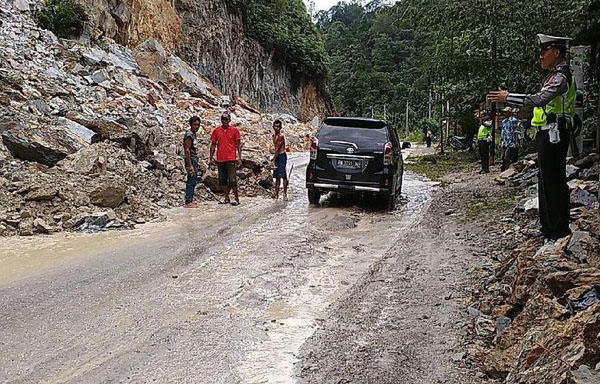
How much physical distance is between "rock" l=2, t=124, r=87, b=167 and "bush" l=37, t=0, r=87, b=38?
9.97m

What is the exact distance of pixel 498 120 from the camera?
2153cm

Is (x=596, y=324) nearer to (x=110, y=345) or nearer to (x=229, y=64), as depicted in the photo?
(x=110, y=345)

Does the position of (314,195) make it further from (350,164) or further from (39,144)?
(39,144)

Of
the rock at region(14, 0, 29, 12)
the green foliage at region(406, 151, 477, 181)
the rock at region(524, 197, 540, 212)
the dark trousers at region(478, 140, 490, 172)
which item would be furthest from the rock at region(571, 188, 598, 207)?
the rock at region(14, 0, 29, 12)

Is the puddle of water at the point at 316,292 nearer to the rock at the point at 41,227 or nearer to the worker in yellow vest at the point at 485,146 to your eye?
the rock at the point at 41,227

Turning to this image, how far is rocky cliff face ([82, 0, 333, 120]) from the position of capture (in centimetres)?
2575

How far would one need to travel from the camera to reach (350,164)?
442 inches

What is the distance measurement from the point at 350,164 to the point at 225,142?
101 inches

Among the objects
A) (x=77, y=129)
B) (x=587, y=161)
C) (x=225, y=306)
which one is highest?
(x=77, y=129)

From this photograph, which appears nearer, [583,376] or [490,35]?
[583,376]

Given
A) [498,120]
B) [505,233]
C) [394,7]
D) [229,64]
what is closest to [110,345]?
[505,233]

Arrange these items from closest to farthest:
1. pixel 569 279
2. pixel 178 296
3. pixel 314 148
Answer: pixel 569 279, pixel 178 296, pixel 314 148

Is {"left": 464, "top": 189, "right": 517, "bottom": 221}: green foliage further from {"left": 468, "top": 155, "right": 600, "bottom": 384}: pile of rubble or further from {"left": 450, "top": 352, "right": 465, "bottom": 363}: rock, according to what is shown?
{"left": 450, "top": 352, "right": 465, "bottom": 363}: rock

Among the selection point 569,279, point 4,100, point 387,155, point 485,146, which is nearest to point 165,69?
point 485,146
